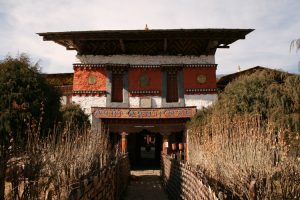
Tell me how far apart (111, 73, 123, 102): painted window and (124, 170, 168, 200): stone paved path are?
4717mm

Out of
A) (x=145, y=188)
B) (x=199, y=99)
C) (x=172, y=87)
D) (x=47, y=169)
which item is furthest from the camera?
(x=172, y=87)

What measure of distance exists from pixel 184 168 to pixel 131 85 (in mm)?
11930

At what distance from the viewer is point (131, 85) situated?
67.2 ft

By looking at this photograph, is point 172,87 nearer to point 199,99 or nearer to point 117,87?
point 199,99

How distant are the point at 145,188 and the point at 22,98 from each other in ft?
20.1

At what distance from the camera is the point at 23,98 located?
12.5 m

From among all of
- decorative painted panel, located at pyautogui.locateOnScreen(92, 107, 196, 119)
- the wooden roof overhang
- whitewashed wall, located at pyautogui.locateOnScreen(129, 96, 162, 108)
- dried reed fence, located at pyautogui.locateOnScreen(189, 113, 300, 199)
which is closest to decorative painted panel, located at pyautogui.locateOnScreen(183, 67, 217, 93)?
the wooden roof overhang

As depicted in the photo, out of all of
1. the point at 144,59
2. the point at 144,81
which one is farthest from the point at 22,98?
the point at 144,59

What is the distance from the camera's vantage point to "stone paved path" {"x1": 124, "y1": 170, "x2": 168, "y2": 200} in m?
12.1

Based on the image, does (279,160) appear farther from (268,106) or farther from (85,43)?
(85,43)

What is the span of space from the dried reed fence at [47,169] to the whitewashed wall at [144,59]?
11.8 meters

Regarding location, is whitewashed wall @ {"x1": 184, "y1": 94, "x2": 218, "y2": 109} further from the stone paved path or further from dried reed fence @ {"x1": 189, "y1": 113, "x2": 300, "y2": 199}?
dried reed fence @ {"x1": 189, "y1": 113, "x2": 300, "y2": 199}

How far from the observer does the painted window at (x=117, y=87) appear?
20516mm

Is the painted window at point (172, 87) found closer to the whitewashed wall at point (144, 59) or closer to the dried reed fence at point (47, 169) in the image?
the whitewashed wall at point (144, 59)
